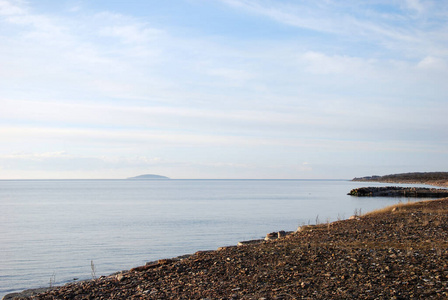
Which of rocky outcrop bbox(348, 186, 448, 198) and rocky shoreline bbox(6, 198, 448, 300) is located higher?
rocky shoreline bbox(6, 198, 448, 300)

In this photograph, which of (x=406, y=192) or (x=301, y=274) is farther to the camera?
(x=406, y=192)

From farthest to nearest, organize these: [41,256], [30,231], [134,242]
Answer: [30,231]
[134,242]
[41,256]

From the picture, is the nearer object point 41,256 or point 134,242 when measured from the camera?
point 41,256

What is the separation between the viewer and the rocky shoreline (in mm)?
9312

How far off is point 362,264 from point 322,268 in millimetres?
1062

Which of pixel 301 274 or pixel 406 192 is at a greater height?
pixel 301 274

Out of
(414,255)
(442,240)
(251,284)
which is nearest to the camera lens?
(251,284)

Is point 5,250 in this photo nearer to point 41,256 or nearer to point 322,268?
point 41,256

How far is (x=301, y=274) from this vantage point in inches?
418

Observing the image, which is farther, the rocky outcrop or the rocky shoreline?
the rocky outcrop

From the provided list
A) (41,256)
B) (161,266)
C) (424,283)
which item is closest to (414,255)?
(424,283)

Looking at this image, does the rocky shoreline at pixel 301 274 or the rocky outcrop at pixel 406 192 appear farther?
the rocky outcrop at pixel 406 192

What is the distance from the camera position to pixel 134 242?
30484mm

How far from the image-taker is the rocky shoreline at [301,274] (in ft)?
30.6
